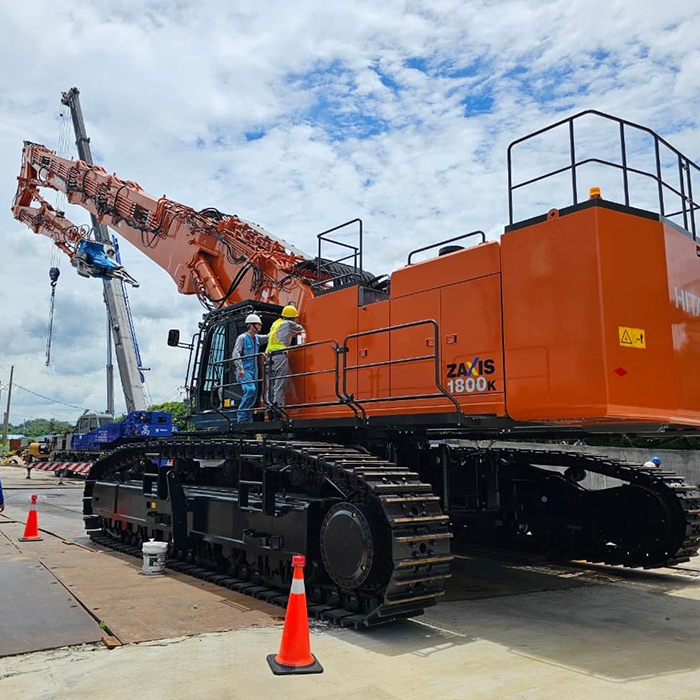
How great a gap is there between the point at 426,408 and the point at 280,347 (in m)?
2.20

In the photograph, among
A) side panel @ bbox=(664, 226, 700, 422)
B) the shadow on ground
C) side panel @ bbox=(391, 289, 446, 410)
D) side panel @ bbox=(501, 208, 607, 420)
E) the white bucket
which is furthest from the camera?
the white bucket

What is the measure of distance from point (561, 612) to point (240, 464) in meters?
3.92

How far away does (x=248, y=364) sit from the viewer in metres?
8.70

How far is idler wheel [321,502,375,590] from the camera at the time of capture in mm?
6090

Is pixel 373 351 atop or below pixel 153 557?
atop

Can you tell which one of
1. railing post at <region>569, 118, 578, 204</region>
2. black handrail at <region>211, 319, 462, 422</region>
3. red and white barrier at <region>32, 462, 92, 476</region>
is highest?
railing post at <region>569, 118, 578, 204</region>

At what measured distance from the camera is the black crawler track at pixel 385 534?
227 inches

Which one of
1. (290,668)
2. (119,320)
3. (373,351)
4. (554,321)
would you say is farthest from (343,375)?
(119,320)

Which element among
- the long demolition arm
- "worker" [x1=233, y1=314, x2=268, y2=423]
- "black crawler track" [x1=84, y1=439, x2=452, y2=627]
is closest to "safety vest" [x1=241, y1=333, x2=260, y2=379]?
"worker" [x1=233, y1=314, x2=268, y2=423]

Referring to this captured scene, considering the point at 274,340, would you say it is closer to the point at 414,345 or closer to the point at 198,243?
the point at 414,345

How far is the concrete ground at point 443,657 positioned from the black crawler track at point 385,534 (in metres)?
0.29

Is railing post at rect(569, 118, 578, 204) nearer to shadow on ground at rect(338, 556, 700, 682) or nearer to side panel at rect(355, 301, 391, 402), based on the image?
side panel at rect(355, 301, 391, 402)

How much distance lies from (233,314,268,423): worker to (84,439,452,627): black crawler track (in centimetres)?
117

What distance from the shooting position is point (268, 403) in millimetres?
8188
